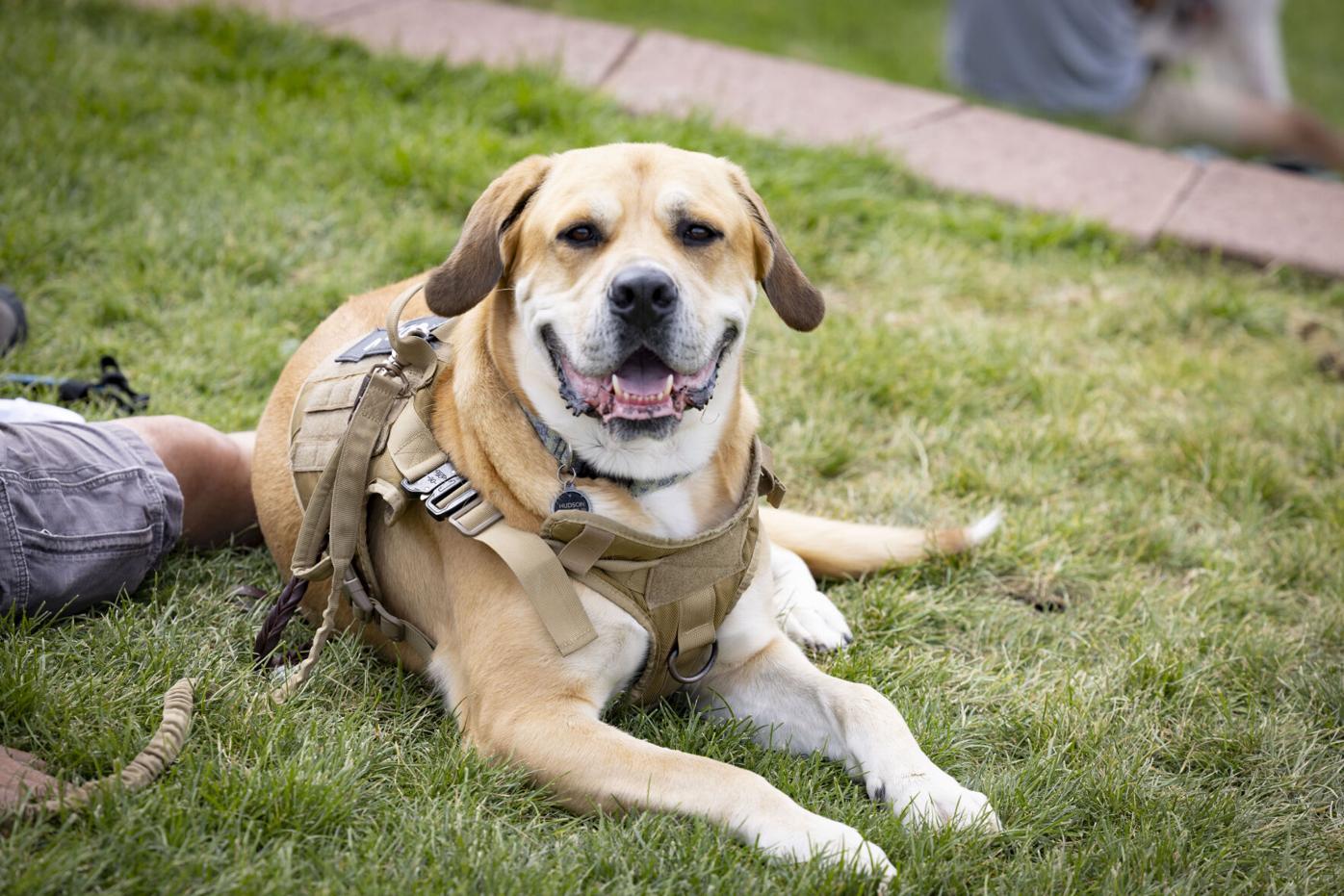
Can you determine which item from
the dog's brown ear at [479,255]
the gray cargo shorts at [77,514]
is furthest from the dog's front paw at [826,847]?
the gray cargo shorts at [77,514]

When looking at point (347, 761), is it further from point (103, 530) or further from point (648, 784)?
point (103, 530)

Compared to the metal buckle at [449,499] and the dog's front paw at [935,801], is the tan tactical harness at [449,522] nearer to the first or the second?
the metal buckle at [449,499]

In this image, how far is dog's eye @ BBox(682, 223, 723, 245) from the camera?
281 cm

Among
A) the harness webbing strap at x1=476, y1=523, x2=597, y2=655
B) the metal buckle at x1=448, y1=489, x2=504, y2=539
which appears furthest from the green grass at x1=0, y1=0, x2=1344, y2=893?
the metal buckle at x1=448, y1=489, x2=504, y2=539

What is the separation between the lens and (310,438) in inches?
116

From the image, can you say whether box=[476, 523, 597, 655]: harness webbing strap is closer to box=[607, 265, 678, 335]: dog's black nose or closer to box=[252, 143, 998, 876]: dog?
box=[252, 143, 998, 876]: dog

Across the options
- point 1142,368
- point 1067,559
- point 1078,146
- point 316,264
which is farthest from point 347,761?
point 1078,146

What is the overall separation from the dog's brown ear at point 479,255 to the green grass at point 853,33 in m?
5.98

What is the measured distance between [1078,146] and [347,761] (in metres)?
5.32

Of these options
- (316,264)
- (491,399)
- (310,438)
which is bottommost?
(316,264)

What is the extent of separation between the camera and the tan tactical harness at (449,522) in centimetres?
264

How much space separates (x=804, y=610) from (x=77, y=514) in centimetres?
180

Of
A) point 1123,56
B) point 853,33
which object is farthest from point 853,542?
point 853,33

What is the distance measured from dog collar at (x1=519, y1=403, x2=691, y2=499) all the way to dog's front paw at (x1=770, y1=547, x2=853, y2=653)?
577 mm
